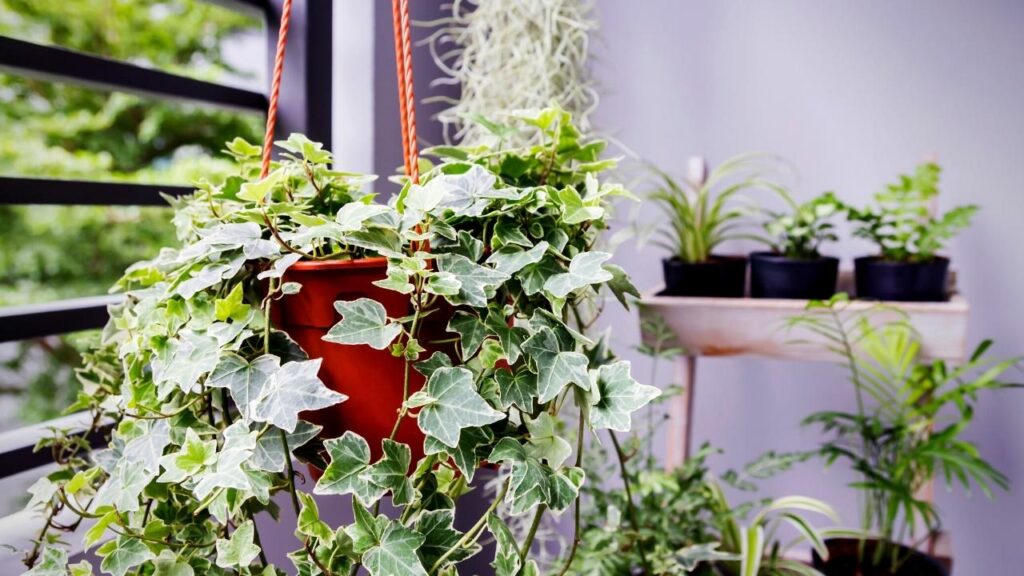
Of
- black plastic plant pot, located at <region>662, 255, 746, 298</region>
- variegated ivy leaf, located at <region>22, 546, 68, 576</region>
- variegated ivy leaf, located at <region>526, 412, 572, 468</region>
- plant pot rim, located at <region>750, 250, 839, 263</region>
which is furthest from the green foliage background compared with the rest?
variegated ivy leaf, located at <region>526, 412, 572, 468</region>

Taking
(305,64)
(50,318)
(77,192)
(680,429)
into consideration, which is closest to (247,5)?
(305,64)

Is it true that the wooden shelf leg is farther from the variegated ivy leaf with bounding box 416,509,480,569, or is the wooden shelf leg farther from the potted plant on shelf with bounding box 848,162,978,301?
the variegated ivy leaf with bounding box 416,509,480,569

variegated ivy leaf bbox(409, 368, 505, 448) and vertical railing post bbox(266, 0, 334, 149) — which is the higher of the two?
vertical railing post bbox(266, 0, 334, 149)

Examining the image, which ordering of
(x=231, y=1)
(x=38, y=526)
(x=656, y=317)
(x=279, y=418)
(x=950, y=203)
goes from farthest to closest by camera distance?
(x=950, y=203)
(x=656, y=317)
(x=231, y=1)
(x=38, y=526)
(x=279, y=418)

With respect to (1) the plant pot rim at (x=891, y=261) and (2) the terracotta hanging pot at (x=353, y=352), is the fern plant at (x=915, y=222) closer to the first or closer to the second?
(1) the plant pot rim at (x=891, y=261)

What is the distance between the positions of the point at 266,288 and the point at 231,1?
0.74 meters

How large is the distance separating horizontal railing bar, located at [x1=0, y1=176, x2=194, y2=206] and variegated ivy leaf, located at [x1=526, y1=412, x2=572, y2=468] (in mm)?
531

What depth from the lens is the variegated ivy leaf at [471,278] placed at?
0.46 meters

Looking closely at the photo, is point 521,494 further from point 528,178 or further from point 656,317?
point 656,317

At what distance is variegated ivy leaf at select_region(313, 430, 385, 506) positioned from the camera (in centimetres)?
45

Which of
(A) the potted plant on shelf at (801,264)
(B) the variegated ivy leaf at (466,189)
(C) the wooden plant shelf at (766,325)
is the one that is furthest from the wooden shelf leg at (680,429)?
(B) the variegated ivy leaf at (466,189)

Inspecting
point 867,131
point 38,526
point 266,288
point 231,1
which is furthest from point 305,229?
point 867,131

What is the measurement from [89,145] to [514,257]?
12.5 feet

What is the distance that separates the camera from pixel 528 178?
612mm
